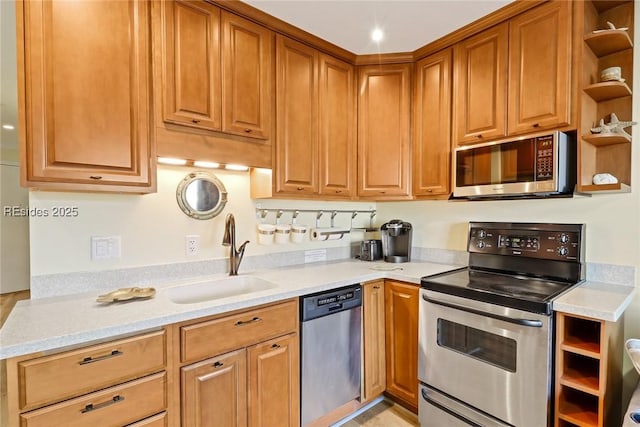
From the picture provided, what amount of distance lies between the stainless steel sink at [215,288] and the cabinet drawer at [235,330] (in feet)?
0.69

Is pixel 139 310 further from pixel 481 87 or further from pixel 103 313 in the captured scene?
pixel 481 87

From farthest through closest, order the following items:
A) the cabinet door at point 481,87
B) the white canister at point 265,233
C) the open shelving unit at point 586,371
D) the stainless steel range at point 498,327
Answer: the white canister at point 265,233 < the cabinet door at point 481,87 < the stainless steel range at point 498,327 < the open shelving unit at point 586,371

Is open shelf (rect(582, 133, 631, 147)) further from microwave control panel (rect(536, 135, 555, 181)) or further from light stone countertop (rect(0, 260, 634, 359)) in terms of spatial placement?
light stone countertop (rect(0, 260, 634, 359))

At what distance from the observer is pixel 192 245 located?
1915 mm

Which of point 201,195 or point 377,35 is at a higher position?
point 377,35

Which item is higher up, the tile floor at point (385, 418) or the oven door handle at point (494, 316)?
the oven door handle at point (494, 316)

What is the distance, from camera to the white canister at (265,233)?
6.98 ft

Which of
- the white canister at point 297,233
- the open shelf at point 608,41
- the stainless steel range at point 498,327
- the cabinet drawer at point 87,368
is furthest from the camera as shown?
the white canister at point 297,233

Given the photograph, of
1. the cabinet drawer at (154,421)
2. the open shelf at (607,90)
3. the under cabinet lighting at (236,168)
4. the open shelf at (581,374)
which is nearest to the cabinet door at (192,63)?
the under cabinet lighting at (236,168)

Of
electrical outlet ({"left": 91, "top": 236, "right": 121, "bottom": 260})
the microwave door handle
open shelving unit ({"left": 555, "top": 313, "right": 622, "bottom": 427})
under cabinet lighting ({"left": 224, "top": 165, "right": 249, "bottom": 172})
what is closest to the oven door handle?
open shelving unit ({"left": 555, "top": 313, "right": 622, "bottom": 427})

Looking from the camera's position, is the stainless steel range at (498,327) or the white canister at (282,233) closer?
the stainless steel range at (498,327)

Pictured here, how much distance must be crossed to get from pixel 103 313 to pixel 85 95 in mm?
938

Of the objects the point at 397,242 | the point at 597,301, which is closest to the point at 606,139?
the point at 597,301

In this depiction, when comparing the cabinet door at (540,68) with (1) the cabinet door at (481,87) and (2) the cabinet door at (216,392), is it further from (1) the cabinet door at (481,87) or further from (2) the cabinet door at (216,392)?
(2) the cabinet door at (216,392)
